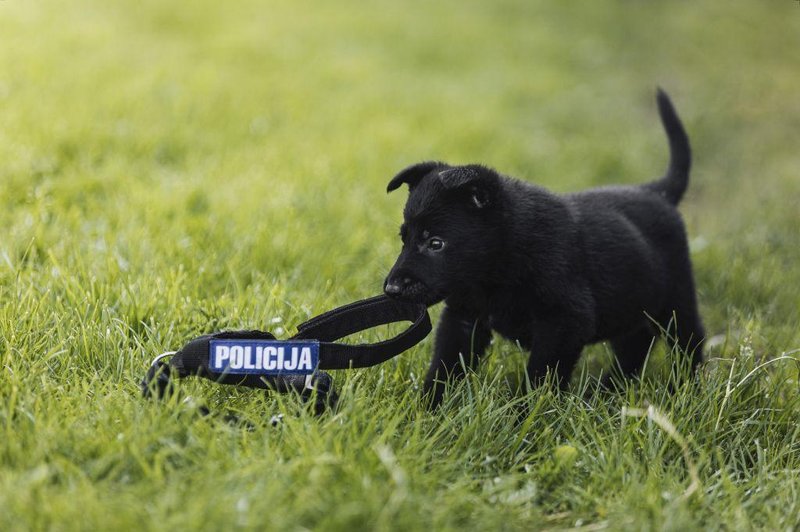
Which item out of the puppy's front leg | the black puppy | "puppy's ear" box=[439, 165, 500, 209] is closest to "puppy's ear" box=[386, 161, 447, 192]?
the black puppy

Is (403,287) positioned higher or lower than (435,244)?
lower

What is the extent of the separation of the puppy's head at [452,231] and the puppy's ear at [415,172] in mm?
94

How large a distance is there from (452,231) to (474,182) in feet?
0.65

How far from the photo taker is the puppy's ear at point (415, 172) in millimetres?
3113

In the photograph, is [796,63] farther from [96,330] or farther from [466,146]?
[96,330]

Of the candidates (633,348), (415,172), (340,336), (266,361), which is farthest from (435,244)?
(633,348)

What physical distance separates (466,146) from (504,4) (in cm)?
941

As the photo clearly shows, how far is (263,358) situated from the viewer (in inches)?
103

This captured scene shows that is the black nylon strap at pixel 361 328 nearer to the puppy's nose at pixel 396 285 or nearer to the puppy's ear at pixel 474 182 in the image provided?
the puppy's nose at pixel 396 285

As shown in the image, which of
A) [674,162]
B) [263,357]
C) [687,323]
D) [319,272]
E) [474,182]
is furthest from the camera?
[319,272]

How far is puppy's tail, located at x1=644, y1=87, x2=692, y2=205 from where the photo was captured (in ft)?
13.0

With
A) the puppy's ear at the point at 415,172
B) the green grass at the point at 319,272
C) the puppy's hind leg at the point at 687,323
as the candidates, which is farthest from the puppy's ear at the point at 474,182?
the puppy's hind leg at the point at 687,323

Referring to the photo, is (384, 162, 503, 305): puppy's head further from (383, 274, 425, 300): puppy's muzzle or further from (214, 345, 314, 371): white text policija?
(214, 345, 314, 371): white text policija

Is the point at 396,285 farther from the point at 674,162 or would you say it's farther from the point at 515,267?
the point at 674,162
